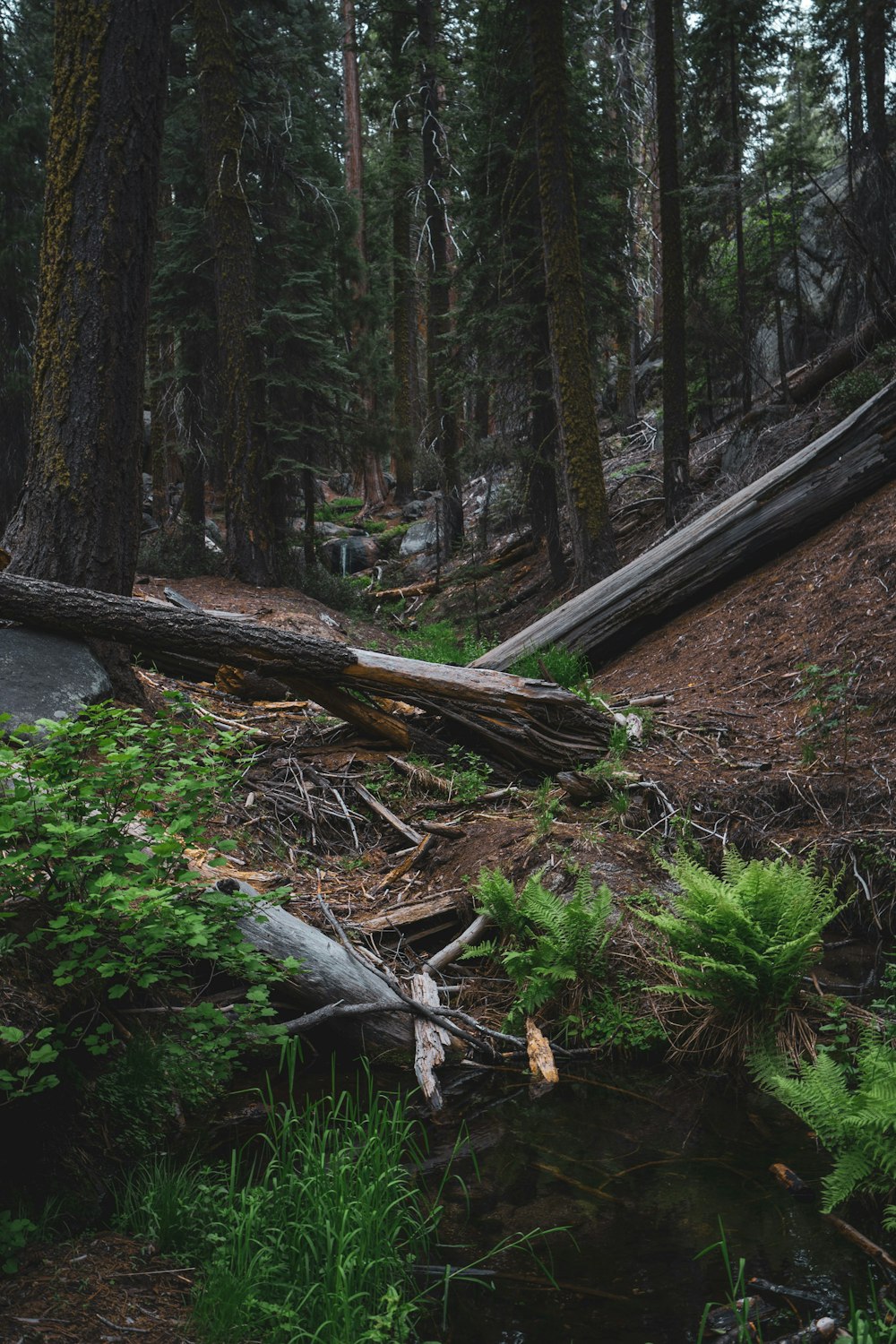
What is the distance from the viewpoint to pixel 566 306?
11.1 m

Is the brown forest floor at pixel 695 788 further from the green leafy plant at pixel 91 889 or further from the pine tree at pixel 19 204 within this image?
the pine tree at pixel 19 204

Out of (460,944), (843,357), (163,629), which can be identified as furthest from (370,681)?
(843,357)

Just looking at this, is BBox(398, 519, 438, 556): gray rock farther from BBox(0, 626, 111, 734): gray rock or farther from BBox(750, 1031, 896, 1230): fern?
BBox(750, 1031, 896, 1230): fern

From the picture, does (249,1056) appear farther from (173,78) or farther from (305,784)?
(173,78)

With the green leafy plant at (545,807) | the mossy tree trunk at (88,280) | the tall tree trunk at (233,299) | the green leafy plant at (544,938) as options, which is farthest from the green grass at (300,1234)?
the tall tree trunk at (233,299)

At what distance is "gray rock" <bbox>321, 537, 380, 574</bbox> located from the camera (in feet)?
73.8

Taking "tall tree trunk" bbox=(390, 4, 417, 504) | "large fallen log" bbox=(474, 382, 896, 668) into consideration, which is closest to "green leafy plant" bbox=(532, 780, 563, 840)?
"large fallen log" bbox=(474, 382, 896, 668)

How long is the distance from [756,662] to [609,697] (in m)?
1.43

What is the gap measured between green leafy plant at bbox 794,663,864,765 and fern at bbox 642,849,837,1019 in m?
2.06

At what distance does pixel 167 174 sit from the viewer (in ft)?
52.9

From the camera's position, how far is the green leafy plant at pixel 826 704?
653cm

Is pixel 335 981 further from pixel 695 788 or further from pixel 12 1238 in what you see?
pixel 695 788

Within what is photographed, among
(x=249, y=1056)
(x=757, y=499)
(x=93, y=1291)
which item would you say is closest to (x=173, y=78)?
(x=757, y=499)

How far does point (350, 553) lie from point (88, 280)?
16800 millimetres
